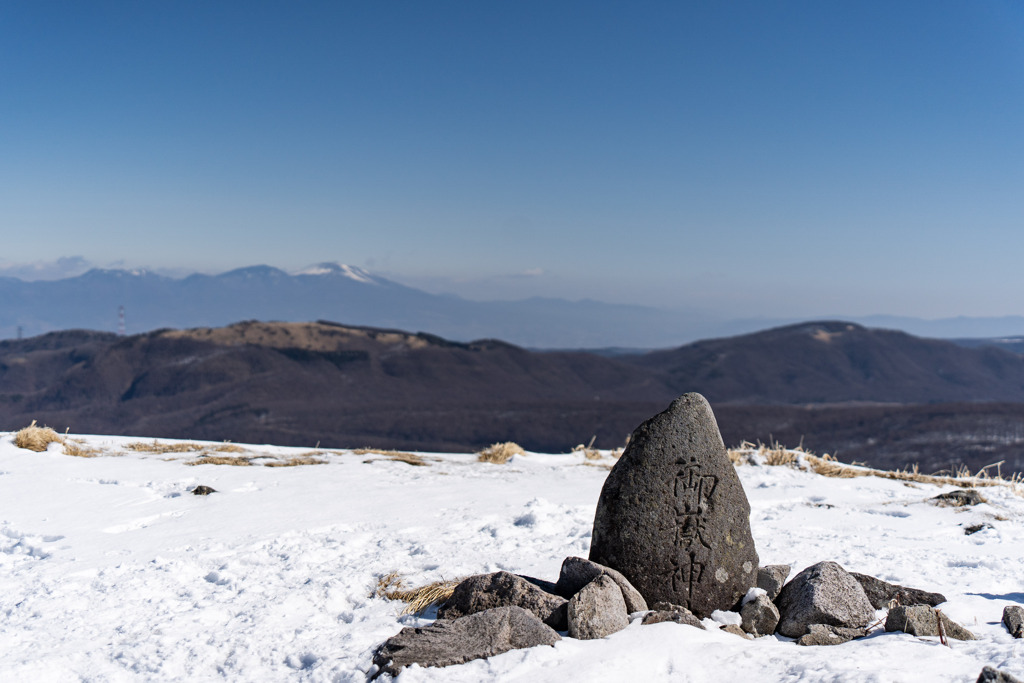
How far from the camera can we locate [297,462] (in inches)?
442

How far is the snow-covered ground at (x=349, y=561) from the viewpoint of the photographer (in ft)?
13.3

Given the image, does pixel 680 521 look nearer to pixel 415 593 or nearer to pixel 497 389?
pixel 415 593

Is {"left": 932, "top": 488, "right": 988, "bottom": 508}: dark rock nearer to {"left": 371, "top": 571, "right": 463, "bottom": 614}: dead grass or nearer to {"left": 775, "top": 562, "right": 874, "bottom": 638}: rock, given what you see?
{"left": 775, "top": 562, "right": 874, "bottom": 638}: rock

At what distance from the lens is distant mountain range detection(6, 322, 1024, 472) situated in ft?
133

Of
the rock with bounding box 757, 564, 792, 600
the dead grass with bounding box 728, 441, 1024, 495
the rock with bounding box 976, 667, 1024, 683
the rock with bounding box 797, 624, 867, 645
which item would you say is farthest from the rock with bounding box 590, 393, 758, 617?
the dead grass with bounding box 728, 441, 1024, 495

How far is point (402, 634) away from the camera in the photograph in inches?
168

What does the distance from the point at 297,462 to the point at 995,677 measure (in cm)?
1020

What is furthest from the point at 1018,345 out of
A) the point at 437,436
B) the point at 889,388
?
the point at 437,436

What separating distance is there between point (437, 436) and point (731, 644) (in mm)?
43453

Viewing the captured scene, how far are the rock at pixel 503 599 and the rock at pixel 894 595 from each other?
96.2 inches


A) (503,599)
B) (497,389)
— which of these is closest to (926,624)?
(503,599)

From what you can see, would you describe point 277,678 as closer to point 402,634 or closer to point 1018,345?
point 402,634

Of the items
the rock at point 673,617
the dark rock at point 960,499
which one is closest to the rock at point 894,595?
the rock at point 673,617

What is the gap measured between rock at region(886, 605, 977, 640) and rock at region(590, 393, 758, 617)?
3.76 ft
